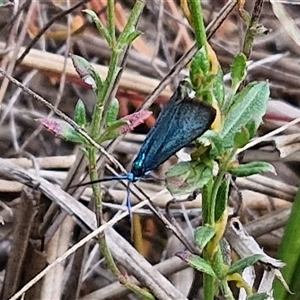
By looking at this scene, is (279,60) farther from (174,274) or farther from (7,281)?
(7,281)

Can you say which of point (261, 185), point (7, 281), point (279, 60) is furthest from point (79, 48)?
point (7, 281)

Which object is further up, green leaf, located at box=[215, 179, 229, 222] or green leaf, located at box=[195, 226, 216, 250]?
green leaf, located at box=[215, 179, 229, 222]

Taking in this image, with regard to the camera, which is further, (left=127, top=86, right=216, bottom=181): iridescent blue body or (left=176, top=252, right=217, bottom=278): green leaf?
(left=176, top=252, right=217, bottom=278): green leaf

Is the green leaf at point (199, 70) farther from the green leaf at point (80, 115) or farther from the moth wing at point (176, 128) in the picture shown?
the green leaf at point (80, 115)

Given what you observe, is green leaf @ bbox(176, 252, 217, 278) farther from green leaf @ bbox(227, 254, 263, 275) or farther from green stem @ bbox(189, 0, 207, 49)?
green stem @ bbox(189, 0, 207, 49)

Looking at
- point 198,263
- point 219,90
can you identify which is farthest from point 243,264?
point 219,90

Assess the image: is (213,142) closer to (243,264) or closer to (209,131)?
(209,131)

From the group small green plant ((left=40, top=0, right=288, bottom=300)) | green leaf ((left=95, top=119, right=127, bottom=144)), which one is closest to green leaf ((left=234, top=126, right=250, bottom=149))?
small green plant ((left=40, top=0, right=288, bottom=300))
